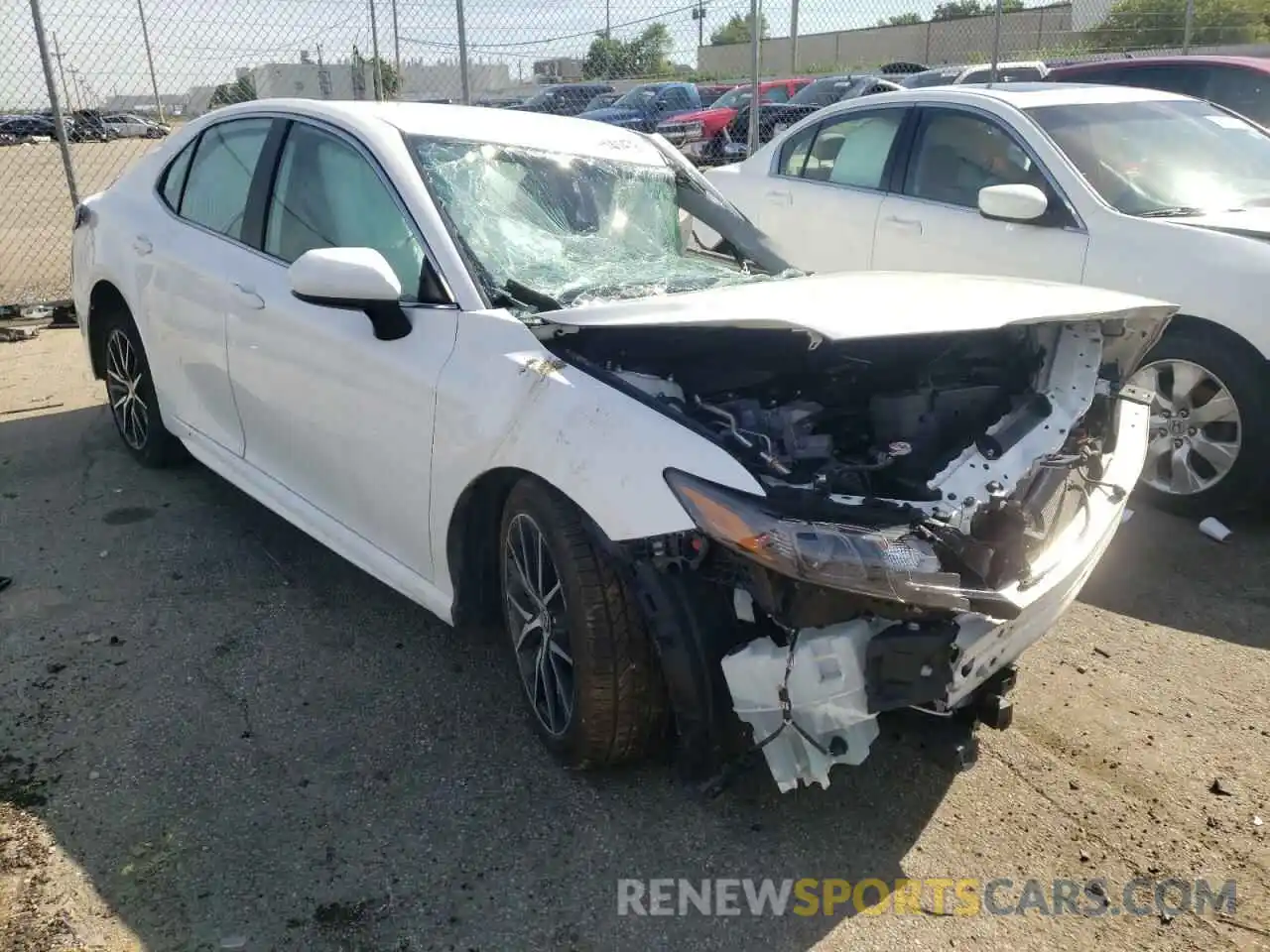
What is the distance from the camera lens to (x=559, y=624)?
9.01 ft

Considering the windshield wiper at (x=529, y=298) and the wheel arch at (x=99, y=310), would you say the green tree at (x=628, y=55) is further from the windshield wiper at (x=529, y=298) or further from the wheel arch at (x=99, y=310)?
the windshield wiper at (x=529, y=298)

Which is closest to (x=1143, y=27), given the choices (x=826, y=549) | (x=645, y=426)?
(x=645, y=426)

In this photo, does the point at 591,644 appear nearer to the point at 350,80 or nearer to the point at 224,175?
the point at 224,175

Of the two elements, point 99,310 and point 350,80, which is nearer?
point 99,310

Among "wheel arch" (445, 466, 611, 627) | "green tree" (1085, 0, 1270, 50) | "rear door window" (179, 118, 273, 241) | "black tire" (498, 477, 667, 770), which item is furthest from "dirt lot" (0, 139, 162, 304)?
"green tree" (1085, 0, 1270, 50)

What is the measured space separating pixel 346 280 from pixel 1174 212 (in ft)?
12.8

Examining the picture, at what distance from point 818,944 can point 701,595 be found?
811 mm

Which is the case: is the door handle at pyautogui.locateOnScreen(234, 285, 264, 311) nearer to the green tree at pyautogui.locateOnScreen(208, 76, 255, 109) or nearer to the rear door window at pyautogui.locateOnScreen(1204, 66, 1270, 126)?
the green tree at pyautogui.locateOnScreen(208, 76, 255, 109)

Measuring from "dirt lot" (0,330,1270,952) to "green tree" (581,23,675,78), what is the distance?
25.6 ft

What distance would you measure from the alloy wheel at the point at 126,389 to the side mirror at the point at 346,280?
224cm

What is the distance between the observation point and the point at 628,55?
10758mm

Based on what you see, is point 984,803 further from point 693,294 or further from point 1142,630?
point 693,294

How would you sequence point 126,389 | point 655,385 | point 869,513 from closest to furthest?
1. point 869,513
2. point 655,385
3. point 126,389

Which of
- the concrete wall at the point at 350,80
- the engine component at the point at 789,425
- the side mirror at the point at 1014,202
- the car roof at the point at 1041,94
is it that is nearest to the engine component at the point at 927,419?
the engine component at the point at 789,425
